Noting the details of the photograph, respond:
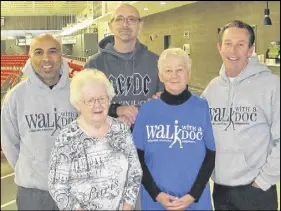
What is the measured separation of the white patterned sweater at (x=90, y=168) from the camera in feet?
4.50

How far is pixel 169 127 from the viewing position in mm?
1480

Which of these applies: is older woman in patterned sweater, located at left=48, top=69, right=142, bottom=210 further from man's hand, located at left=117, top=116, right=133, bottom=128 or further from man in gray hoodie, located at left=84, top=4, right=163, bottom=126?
man in gray hoodie, located at left=84, top=4, right=163, bottom=126

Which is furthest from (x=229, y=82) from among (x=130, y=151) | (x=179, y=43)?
(x=130, y=151)

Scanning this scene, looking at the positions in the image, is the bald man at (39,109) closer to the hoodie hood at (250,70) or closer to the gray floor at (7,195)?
the hoodie hood at (250,70)

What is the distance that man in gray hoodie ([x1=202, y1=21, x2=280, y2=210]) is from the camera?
5.26 ft

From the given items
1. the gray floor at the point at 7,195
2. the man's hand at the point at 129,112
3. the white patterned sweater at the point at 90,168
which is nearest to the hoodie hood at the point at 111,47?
the man's hand at the point at 129,112

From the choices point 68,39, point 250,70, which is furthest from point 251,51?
point 68,39

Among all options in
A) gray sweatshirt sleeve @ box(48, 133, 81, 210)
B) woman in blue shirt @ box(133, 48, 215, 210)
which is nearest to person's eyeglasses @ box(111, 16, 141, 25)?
woman in blue shirt @ box(133, 48, 215, 210)

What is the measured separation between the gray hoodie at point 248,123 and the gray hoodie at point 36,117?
58 cm

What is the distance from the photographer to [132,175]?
144 cm

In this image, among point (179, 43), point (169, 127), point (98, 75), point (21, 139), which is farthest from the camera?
point (179, 43)

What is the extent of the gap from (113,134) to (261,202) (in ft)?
2.42

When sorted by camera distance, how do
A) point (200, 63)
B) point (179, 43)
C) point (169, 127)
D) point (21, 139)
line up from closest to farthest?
point (169, 127) → point (21, 139) → point (179, 43) → point (200, 63)

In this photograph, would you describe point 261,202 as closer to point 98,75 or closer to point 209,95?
point 209,95
